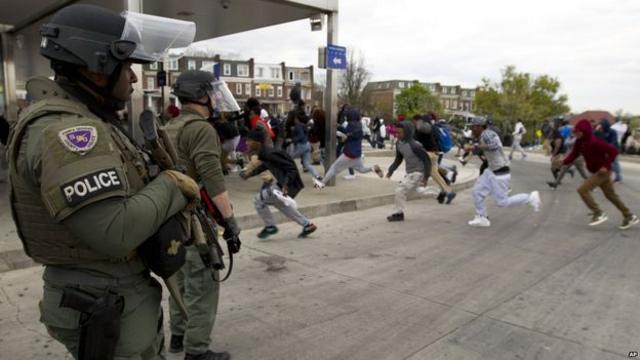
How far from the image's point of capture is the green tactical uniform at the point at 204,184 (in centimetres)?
308

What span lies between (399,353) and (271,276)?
1965 mm

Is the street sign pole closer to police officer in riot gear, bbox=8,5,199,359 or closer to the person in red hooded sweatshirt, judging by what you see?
the person in red hooded sweatshirt

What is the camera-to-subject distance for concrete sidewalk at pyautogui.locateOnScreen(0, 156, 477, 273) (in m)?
5.16

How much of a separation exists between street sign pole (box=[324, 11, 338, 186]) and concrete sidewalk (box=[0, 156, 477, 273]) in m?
0.76

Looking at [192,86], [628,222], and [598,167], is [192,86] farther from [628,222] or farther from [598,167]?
Answer: [628,222]

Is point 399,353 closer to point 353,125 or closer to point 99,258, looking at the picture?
point 99,258

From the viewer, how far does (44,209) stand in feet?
5.17

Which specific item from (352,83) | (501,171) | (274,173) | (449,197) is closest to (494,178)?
(501,171)

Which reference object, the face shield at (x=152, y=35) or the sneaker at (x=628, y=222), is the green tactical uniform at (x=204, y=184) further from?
the sneaker at (x=628, y=222)

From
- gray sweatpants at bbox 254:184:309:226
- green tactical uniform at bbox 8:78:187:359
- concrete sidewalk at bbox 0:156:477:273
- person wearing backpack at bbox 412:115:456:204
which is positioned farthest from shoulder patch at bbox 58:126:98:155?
person wearing backpack at bbox 412:115:456:204

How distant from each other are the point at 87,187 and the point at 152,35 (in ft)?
2.59

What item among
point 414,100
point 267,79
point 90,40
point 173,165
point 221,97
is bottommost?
point 173,165

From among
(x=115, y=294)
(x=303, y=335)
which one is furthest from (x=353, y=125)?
(x=115, y=294)

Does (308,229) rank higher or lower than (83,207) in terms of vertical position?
lower
